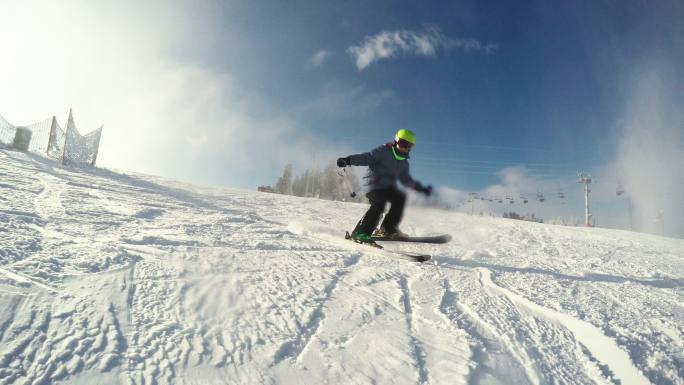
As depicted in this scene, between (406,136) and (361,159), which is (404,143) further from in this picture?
(361,159)

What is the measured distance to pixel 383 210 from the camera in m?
5.50

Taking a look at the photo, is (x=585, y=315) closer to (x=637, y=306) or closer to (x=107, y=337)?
(x=637, y=306)

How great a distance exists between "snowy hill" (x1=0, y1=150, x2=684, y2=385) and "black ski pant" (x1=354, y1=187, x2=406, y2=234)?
42.0 inches

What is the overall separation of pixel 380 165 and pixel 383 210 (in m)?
0.80

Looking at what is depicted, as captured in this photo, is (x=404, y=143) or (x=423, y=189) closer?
(x=404, y=143)

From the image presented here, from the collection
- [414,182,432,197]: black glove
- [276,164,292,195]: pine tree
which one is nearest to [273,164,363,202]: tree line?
[276,164,292,195]: pine tree

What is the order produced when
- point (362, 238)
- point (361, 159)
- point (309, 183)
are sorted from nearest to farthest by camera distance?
1. point (362, 238)
2. point (361, 159)
3. point (309, 183)

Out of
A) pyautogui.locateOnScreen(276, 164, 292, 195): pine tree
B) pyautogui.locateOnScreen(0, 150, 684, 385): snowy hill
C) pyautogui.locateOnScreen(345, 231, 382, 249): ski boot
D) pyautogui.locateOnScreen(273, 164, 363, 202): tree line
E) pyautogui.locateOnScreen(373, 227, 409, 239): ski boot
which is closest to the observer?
pyautogui.locateOnScreen(0, 150, 684, 385): snowy hill

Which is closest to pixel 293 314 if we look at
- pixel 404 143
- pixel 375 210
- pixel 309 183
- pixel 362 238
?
pixel 362 238

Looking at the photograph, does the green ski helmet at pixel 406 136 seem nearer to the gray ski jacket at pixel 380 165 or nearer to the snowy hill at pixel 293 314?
the gray ski jacket at pixel 380 165

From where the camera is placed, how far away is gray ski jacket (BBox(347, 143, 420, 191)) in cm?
543

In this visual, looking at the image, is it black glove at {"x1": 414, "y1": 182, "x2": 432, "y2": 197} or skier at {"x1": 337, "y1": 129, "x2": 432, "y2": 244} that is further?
black glove at {"x1": 414, "y1": 182, "x2": 432, "y2": 197}

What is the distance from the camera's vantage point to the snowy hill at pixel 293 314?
5.30 ft

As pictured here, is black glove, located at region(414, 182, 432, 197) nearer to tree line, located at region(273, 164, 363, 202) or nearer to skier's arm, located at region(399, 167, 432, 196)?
skier's arm, located at region(399, 167, 432, 196)
